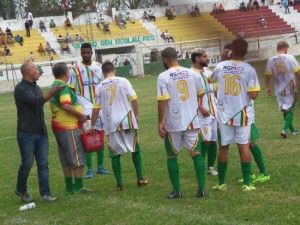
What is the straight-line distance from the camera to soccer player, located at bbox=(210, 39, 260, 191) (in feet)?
24.0

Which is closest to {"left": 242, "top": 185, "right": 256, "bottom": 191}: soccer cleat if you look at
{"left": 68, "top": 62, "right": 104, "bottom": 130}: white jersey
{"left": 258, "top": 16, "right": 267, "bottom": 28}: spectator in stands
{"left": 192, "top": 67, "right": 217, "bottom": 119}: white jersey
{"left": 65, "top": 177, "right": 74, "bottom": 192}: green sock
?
{"left": 192, "top": 67, "right": 217, "bottom": 119}: white jersey

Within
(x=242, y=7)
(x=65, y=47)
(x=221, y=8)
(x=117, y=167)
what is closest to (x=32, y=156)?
(x=117, y=167)

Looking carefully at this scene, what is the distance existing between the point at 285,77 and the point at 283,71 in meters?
0.15

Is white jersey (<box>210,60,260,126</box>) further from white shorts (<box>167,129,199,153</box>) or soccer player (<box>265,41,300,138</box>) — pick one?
soccer player (<box>265,41,300,138</box>)

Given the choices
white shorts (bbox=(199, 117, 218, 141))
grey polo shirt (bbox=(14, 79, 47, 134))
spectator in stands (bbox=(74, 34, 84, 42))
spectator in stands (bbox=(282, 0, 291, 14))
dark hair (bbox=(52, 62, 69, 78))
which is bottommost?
white shorts (bbox=(199, 117, 218, 141))

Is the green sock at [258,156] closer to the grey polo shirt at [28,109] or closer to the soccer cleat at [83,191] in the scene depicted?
the soccer cleat at [83,191]

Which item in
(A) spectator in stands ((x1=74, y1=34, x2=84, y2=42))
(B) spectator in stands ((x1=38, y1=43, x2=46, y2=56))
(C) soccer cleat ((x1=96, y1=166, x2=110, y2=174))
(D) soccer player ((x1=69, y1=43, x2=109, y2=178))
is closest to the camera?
(D) soccer player ((x1=69, y1=43, x2=109, y2=178))

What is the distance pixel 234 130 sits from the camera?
753cm

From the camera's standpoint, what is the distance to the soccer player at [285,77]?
1134cm

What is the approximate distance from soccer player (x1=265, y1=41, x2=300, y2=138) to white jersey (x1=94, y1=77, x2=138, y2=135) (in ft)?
13.5

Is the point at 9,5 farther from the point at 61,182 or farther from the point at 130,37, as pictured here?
the point at 61,182

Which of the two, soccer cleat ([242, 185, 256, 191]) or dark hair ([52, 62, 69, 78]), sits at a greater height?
dark hair ([52, 62, 69, 78])

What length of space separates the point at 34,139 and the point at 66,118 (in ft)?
1.71

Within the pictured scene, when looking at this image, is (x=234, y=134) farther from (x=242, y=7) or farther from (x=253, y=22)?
(x=242, y=7)
